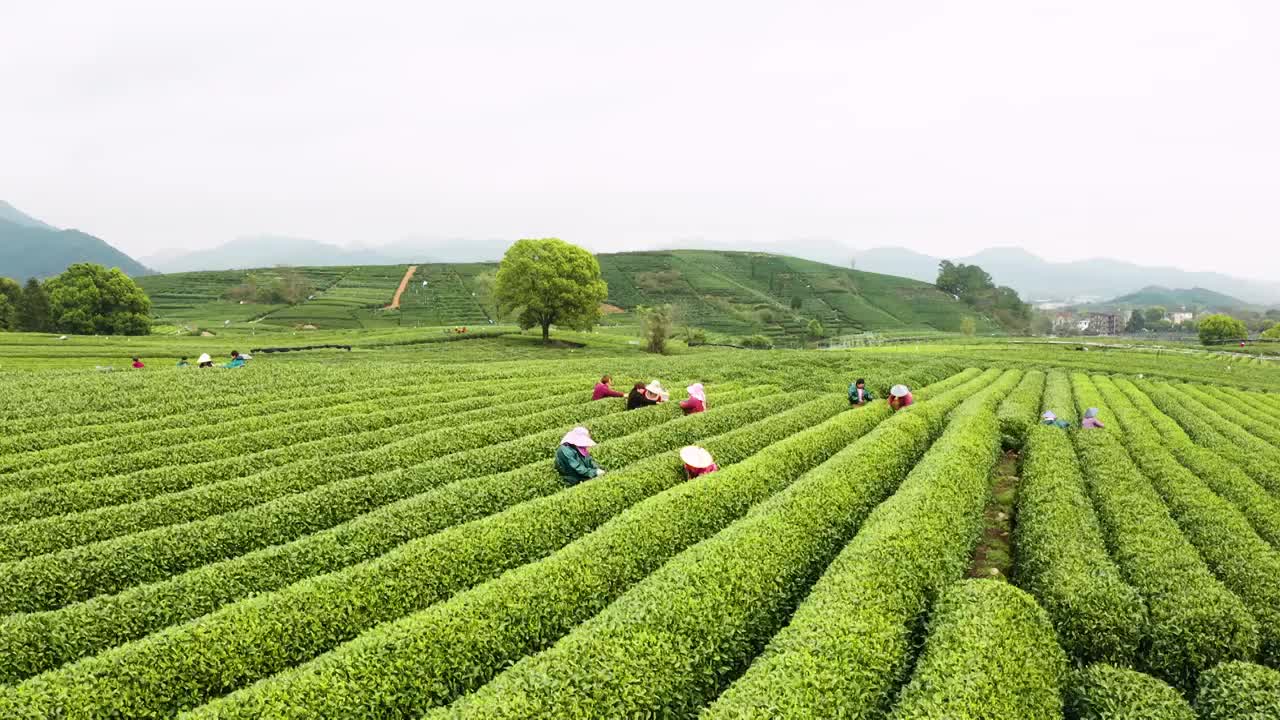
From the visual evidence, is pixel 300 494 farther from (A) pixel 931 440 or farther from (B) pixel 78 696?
(A) pixel 931 440

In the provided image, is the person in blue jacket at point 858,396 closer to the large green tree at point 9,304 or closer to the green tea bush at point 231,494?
the green tea bush at point 231,494

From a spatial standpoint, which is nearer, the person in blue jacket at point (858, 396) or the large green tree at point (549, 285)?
the person in blue jacket at point (858, 396)

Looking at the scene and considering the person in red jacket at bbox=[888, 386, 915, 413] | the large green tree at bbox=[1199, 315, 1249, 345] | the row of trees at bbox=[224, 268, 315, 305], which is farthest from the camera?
the row of trees at bbox=[224, 268, 315, 305]

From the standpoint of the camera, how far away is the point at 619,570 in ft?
29.0

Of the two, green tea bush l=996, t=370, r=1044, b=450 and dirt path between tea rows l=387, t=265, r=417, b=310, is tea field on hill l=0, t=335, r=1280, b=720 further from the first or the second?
dirt path between tea rows l=387, t=265, r=417, b=310

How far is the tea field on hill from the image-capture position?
630 centimetres

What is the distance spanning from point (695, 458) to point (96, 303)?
77.7 m

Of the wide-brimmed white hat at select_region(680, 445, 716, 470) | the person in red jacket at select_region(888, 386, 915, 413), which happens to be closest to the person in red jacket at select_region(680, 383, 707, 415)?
the wide-brimmed white hat at select_region(680, 445, 716, 470)

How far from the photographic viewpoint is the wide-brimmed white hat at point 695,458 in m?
13.4

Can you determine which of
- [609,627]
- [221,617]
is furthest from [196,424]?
[609,627]

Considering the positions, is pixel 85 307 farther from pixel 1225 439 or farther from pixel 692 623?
pixel 1225 439

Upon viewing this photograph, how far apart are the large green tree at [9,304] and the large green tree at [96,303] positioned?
5.99 m

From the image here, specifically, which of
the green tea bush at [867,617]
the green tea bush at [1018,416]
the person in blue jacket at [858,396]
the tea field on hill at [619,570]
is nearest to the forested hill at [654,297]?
the person in blue jacket at [858,396]

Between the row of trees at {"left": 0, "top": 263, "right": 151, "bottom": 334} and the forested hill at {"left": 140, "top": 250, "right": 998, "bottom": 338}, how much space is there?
27.8m
